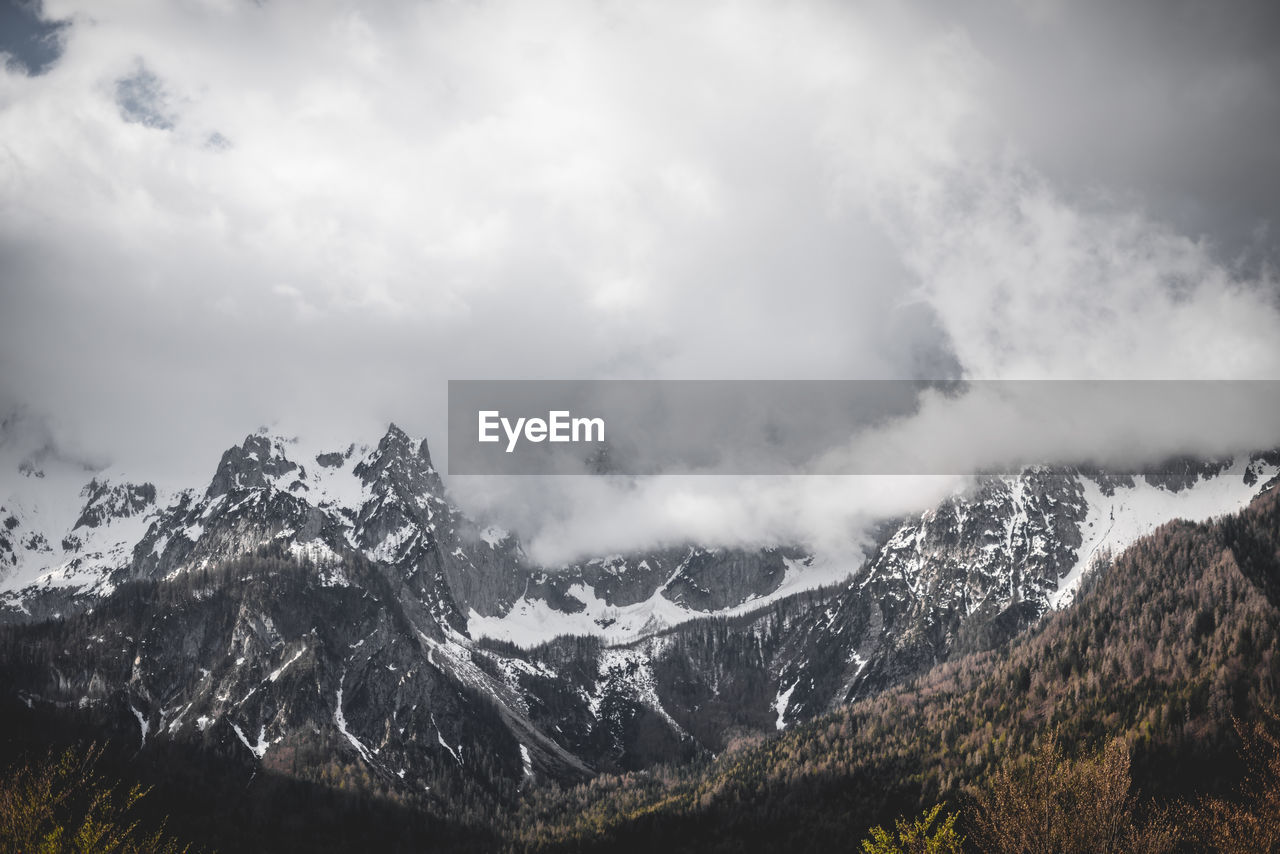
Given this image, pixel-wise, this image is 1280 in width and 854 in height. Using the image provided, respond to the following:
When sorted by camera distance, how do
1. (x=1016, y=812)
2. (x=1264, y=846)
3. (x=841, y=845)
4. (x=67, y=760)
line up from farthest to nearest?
(x=841, y=845), (x=67, y=760), (x=1016, y=812), (x=1264, y=846)

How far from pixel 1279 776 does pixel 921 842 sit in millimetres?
22492

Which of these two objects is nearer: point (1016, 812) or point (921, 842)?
point (1016, 812)

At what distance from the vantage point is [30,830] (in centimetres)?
5956

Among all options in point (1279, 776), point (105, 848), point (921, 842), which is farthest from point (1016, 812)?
point (105, 848)

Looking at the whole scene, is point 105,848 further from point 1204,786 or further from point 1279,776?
point 1204,786

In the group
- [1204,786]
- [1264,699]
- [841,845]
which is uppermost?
[1264,699]

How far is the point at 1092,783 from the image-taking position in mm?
55500

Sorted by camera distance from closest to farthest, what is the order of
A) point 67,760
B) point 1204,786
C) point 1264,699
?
point 67,760, point 1204,786, point 1264,699

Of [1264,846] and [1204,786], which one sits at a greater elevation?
[1264,846]

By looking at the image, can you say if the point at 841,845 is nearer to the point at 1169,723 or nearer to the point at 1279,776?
the point at 1169,723

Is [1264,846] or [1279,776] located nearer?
[1264,846]

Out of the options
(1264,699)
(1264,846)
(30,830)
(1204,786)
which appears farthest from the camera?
(1264,699)

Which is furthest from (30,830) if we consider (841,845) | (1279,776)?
(841,845)

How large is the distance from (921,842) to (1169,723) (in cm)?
15118
